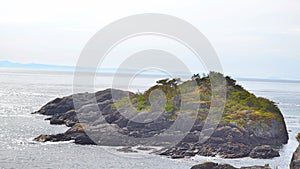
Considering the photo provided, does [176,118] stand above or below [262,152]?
above

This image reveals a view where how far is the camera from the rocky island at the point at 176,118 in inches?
2396

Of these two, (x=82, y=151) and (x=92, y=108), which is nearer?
(x=82, y=151)

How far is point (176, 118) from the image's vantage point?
74.1 meters

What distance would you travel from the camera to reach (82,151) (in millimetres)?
58281

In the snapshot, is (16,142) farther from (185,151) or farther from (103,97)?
(103,97)

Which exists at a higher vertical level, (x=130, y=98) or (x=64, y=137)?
(x=130, y=98)

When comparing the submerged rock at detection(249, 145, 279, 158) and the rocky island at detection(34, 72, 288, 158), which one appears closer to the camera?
the submerged rock at detection(249, 145, 279, 158)

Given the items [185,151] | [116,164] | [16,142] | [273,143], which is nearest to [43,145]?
[16,142]

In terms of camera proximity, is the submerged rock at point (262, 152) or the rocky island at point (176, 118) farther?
the rocky island at point (176, 118)

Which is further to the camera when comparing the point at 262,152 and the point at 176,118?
the point at 176,118

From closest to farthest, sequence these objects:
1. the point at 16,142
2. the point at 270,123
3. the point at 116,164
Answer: the point at 116,164, the point at 16,142, the point at 270,123

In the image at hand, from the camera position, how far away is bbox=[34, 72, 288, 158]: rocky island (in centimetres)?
6085

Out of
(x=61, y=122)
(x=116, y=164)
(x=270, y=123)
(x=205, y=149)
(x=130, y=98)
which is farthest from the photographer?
(x=130, y=98)

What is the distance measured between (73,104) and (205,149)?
46.6 metres
